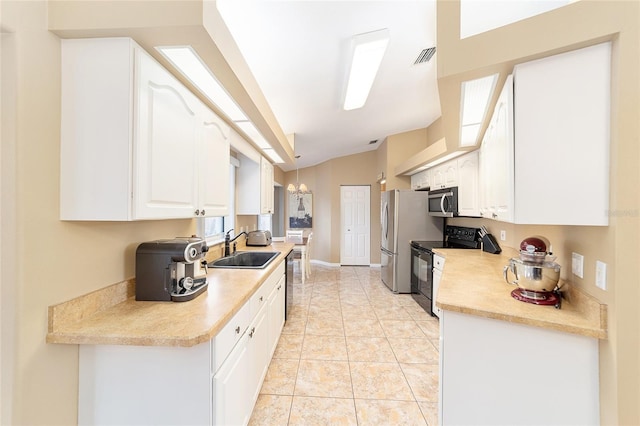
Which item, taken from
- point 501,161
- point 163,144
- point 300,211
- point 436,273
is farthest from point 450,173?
point 300,211

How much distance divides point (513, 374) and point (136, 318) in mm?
1841

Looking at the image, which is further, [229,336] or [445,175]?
[445,175]

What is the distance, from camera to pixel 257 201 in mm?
3336

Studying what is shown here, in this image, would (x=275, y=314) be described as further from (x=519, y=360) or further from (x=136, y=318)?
(x=519, y=360)

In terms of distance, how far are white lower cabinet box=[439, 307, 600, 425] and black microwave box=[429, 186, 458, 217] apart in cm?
237

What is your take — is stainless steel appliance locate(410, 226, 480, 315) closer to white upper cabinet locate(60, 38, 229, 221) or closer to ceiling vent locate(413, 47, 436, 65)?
ceiling vent locate(413, 47, 436, 65)

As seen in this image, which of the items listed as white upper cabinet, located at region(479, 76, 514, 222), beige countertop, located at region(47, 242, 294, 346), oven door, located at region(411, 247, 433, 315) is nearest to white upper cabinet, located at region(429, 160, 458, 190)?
oven door, located at region(411, 247, 433, 315)

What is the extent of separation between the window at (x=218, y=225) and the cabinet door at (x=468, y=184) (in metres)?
2.69

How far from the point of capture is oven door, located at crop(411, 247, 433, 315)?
3453 millimetres

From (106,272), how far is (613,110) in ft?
8.09

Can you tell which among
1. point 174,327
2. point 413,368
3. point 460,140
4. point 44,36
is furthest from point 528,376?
point 44,36

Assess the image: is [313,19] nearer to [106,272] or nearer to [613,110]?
[613,110]

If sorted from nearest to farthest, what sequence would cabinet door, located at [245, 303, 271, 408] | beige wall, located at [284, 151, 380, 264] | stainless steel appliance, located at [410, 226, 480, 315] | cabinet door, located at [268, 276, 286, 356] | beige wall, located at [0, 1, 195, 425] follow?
beige wall, located at [0, 1, 195, 425], cabinet door, located at [245, 303, 271, 408], cabinet door, located at [268, 276, 286, 356], stainless steel appliance, located at [410, 226, 480, 315], beige wall, located at [284, 151, 380, 264]

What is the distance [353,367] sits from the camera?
7.53 ft
